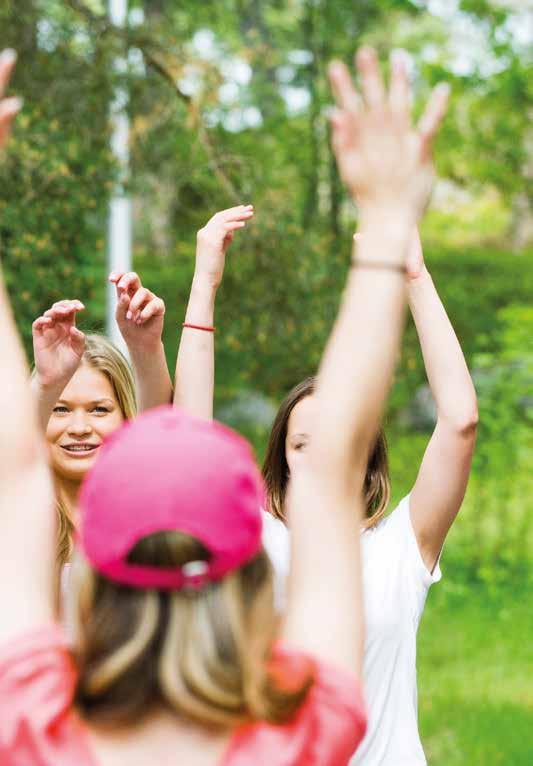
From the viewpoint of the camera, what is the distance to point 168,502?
1357mm

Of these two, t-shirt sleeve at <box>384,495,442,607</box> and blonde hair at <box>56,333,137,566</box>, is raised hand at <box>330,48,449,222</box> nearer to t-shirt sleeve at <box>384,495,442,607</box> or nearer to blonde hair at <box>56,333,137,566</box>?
t-shirt sleeve at <box>384,495,442,607</box>

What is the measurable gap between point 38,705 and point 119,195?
299 inches

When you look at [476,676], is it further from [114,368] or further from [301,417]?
[301,417]

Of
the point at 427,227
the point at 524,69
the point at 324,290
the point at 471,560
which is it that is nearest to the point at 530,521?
the point at 471,560

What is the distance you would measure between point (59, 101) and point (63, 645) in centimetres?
786

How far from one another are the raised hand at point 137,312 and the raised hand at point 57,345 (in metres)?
0.12

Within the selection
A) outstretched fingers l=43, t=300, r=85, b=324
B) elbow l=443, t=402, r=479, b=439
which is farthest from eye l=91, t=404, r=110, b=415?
elbow l=443, t=402, r=479, b=439

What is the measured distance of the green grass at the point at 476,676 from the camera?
5496mm

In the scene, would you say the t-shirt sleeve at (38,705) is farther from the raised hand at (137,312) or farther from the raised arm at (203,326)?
the raised hand at (137,312)

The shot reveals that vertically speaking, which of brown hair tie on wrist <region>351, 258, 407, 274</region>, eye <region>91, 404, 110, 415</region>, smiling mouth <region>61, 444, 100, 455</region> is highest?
brown hair tie on wrist <region>351, 258, 407, 274</region>

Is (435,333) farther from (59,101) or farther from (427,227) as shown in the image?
(427,227)

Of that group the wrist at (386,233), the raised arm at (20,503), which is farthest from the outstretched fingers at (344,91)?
the raised arm at (20,503)

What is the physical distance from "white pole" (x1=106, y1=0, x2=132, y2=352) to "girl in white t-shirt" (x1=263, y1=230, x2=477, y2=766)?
6.19 m

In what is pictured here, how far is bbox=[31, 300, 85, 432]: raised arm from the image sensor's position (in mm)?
2404
